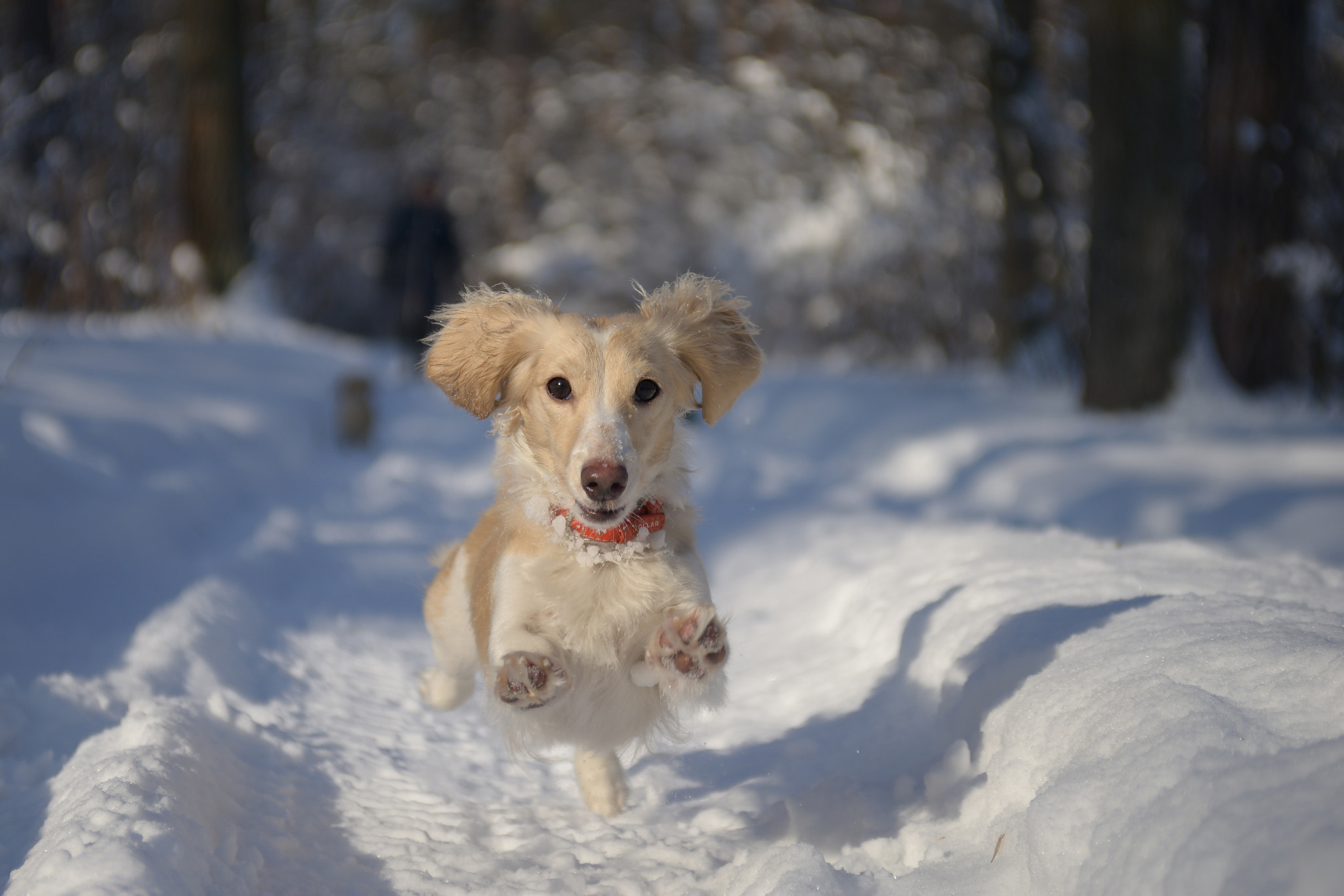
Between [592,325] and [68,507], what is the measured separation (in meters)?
2.48

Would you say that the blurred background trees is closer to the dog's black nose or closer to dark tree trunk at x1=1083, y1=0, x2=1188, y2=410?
dark tree trunk at x1=1083, y1=0, x2=1188, y2=410

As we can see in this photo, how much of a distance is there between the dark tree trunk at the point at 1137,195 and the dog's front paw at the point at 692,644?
5490mm

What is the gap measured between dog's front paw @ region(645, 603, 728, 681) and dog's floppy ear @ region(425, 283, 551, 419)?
983 millimetres

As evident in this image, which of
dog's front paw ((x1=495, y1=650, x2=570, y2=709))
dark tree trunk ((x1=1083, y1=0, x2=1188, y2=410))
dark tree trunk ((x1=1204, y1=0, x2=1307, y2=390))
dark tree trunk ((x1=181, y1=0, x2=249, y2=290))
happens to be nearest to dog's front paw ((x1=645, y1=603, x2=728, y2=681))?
dog's front paw ((x1=495, y1=650, x2=570, y2=709))

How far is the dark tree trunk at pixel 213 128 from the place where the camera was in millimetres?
12031

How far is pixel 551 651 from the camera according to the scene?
101 inches

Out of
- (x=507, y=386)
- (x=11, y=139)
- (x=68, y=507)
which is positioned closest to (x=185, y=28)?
(x=11, y=139)

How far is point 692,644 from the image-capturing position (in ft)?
7.92

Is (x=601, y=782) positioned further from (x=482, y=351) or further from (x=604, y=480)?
(x=482, y=351)

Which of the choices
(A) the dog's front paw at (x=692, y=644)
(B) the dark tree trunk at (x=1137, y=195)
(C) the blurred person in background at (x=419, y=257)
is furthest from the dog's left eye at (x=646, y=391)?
(C) the blurred person in background at (x=419, y=257)

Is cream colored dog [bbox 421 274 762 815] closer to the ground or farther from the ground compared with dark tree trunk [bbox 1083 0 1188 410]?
closer to the ground

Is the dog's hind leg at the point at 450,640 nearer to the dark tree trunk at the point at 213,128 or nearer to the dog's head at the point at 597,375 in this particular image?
the dog's head at the point at 597,375

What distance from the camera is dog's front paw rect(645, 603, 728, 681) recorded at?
2.41 meters

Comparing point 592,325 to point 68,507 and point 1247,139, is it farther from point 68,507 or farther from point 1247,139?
point 1247,139
